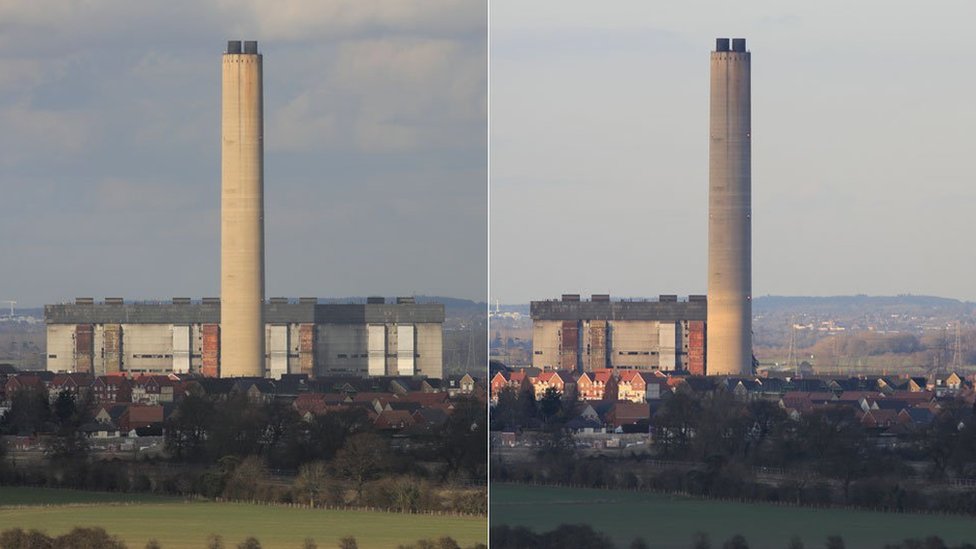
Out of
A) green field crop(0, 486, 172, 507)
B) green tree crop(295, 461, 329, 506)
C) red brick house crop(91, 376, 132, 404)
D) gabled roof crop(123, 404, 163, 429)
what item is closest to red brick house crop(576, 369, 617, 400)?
red brick house crop(91, 376, 132, 404)

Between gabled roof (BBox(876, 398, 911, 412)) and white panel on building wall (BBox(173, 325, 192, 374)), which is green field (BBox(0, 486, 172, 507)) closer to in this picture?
gabled roof (BBox(876, 398, 911, 412))

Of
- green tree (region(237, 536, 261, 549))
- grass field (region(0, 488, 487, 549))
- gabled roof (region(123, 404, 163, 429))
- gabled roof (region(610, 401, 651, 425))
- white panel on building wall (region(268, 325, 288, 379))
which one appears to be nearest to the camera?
green tree (region(237, 536, 261, 549))

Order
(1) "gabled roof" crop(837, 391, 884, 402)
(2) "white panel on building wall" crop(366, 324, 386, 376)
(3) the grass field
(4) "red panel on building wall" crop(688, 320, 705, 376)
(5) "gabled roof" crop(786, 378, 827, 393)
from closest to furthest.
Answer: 1. (3) the grass field
2. (1) "gabled roof" crop(837, 391, 884, 402)
3. (5) "gabled roof" crop(786, 378, 827, 393)
4. (2) "white panel on building wall" crop(366, 324, 386, 376)
5. (4) "red panel on building wall" crop(688, 320, 705, 376)

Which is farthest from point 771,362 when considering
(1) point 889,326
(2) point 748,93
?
(2) point 748,93

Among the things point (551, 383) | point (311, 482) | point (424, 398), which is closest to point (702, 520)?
point (311, 482)

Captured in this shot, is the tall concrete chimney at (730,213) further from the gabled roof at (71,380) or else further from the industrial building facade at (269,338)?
the gabled roof at (71,380)

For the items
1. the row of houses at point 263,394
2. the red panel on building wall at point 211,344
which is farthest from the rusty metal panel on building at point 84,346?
the row of houses at point 263,394

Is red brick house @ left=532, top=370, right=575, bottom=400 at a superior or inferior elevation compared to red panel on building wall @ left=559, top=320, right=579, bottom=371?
inferior

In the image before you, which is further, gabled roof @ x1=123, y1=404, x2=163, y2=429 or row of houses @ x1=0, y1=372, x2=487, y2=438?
gabled roof @ x1=123, y1=404, x2=163, y2=429
